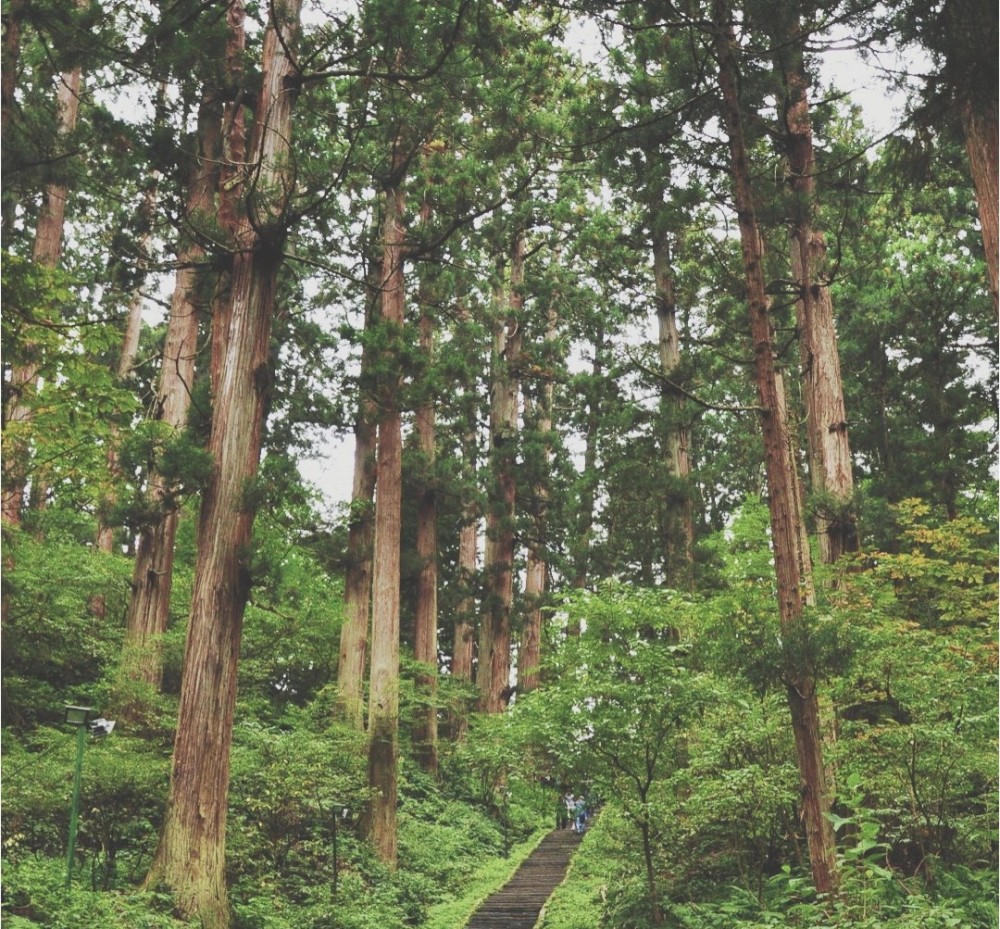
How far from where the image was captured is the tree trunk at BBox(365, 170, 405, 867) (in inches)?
481

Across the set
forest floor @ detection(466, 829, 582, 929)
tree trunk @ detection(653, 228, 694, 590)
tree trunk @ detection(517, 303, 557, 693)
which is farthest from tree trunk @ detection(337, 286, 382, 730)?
tree trunk @ detection(653, 228, 694, 590)

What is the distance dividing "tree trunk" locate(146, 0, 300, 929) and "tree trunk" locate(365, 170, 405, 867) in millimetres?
3628

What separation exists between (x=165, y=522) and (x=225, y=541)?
4.72 m

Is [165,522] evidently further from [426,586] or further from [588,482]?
[588,482]

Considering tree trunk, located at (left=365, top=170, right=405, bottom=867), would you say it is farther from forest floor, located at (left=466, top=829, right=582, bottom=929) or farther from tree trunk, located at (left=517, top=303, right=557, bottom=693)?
tree trunk, located at (left=517, top=303, right=557, bottom=693)

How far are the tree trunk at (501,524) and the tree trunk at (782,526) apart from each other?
44.1 feet

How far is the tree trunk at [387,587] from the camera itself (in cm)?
1221

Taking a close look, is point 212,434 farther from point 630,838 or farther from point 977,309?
point 977,309

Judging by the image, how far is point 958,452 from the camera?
18.3 meters

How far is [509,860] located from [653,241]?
13354mm

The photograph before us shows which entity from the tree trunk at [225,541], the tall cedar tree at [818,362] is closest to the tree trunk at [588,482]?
the tall cedar tree at [818,362]

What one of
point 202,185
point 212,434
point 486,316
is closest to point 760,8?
point 212,434

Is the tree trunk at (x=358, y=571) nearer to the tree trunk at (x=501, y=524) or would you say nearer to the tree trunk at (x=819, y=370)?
the tree trunk at (x=501, y=524)

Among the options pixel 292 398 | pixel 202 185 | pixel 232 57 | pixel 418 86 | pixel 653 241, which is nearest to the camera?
pixel 232 57
